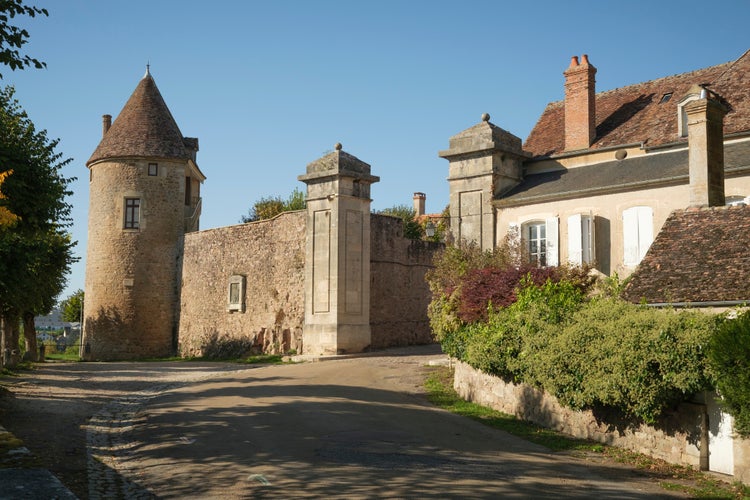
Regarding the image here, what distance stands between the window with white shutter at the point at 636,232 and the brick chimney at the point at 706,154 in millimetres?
3027

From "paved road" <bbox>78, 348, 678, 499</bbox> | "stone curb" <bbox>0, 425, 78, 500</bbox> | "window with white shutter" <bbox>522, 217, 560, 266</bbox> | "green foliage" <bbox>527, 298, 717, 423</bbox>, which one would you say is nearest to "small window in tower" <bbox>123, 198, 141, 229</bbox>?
"paved road" <bbox>78, 348, 678, 499</bbox>

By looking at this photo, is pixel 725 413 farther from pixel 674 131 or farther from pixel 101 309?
pixel 101 309

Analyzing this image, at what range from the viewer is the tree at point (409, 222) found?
40.9 m

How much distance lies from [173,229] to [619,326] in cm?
2378

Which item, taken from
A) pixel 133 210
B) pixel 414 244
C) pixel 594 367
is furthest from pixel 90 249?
pixel 594 367

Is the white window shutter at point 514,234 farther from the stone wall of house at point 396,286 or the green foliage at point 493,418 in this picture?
the stone wall of house at point 396,286

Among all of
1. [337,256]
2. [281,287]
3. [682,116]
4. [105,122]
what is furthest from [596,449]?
[105,122]

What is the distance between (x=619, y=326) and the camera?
1007cm

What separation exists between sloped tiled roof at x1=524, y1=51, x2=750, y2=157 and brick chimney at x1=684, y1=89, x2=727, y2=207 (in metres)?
3.89

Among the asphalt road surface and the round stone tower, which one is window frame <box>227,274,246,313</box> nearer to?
the round stone tower

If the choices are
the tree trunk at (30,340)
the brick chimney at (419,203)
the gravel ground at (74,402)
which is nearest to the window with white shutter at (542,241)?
the gravel ground at (74,402)

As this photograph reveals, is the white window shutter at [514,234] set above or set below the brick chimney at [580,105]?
below

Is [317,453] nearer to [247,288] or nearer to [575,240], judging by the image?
[575,240]

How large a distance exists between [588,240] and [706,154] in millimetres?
4242
